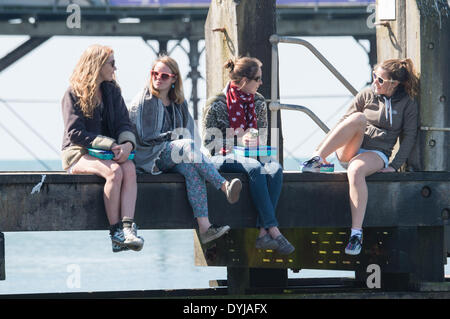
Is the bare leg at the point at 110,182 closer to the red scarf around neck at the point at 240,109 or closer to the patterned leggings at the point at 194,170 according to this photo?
the patterned leggings at the point at 194,170

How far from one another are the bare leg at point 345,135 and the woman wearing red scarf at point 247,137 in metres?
0.44

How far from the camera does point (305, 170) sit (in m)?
7.77

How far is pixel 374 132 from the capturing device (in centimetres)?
798

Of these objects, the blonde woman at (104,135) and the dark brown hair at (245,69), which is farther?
the dark brown hair at (245,69)

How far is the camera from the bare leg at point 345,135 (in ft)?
25.5

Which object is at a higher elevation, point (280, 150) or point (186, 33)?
point (186, 33)

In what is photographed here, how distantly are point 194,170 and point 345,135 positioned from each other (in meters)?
1.16

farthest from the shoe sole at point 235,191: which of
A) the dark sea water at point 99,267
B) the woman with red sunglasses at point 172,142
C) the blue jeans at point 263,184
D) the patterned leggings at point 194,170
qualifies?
the dark sea water at point 99,267

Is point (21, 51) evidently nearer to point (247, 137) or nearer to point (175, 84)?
point (175, 84)

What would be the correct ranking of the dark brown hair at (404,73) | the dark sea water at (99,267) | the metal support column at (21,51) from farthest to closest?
the metal support column at (21,51)
the dark sea water at (99,267)
the dark brown hair at (404,73)

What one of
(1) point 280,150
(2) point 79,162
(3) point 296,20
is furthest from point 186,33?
(2) point 79,162

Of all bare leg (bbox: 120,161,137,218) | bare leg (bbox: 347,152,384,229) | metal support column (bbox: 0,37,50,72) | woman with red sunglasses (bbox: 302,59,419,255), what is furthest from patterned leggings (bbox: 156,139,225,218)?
metal support column (bbox: 0,37,50,72)

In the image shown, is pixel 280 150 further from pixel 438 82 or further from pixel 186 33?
pixel 186 33

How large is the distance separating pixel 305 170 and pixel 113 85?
145 centimetres
